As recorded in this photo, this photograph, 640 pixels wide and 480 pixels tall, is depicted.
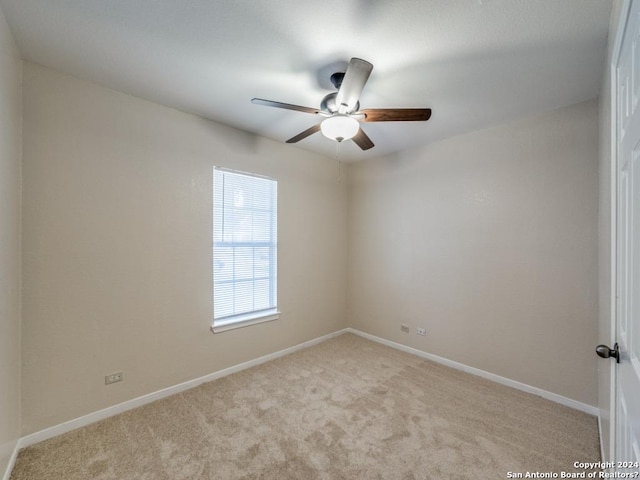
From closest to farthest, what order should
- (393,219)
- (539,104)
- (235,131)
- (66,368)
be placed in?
(66,368) → (539,104) → (235,131) → (393,219)

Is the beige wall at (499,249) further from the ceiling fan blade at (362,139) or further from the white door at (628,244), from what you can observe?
the white door at (628,244)

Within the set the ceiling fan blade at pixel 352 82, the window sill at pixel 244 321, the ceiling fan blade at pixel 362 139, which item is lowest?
the window sill at pixel 244 321

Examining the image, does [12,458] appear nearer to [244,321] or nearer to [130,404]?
[130,404]

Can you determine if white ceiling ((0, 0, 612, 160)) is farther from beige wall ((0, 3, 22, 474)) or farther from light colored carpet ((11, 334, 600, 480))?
light colored carpet ((11, 334, 600, 480))

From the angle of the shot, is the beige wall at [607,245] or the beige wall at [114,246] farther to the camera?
the beige wall at [114,246]

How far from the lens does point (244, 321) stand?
3086 mm

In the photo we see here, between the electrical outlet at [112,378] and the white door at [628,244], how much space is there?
118 inches

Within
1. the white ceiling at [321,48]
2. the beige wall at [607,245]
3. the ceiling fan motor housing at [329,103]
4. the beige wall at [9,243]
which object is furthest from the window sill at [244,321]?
the beige wall at [607,245]

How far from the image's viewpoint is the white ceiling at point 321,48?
148 centimetres

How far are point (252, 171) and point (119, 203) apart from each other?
4.33ft

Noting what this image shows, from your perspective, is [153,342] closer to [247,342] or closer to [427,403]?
[247,342]

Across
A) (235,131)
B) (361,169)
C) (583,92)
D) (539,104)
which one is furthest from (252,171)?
(583,92)

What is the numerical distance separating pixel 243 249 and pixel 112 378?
1568 millimetres

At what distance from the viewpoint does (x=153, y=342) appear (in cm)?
248
